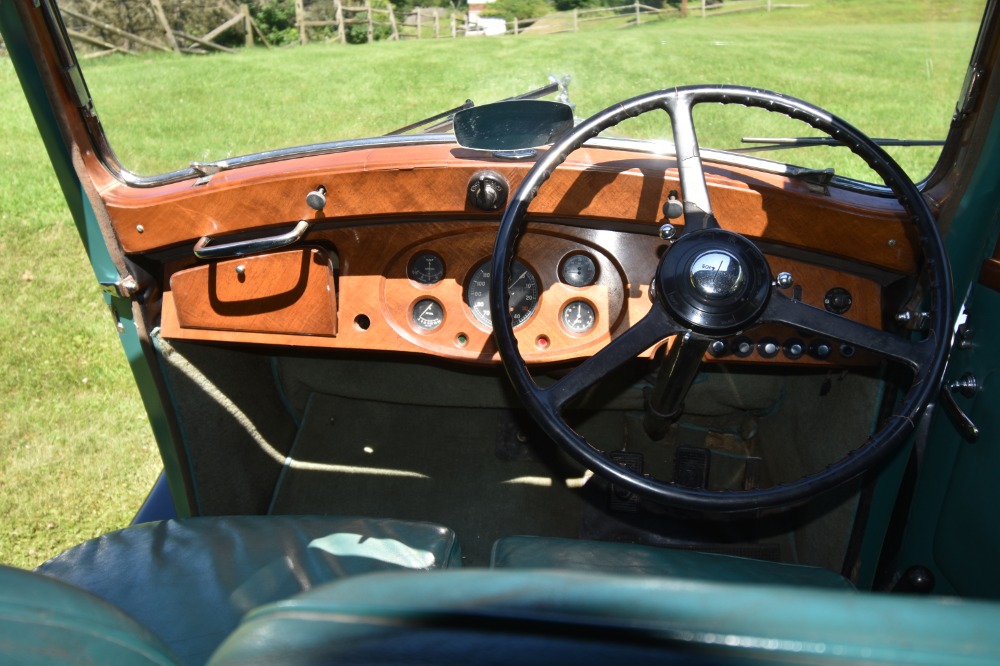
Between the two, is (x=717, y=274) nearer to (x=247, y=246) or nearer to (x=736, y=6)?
(x=736, y=6)

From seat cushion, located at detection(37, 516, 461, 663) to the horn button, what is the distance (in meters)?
0.74

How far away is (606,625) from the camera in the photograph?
585mm

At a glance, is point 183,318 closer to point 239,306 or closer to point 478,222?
point 239,306

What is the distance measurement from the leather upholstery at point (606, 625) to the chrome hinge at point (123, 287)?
163 centimetres

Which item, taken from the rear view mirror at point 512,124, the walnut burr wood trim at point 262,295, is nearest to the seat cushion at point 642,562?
the walnut burr wood trim at point 262,295

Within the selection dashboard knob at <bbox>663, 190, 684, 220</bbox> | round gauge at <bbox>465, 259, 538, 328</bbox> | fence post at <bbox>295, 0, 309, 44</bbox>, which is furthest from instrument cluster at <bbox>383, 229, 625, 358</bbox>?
fence post at <bbox>295, 0, 309, 44</bbox>

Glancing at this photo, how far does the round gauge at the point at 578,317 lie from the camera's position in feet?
6.83

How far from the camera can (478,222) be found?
205cm

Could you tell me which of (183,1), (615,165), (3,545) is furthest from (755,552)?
(3,545)

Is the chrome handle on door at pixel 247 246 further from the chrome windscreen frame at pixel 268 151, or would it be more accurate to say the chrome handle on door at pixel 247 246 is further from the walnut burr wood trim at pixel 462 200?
the chrome windscreen frame at pixel 268 151

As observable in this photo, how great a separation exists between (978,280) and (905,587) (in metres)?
0.79

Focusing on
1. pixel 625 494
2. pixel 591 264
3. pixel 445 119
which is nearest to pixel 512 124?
pixel 445 119

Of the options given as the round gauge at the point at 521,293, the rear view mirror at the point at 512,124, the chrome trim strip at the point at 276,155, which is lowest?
the round gauge at the point at 521,293

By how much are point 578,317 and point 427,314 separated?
41 cm
